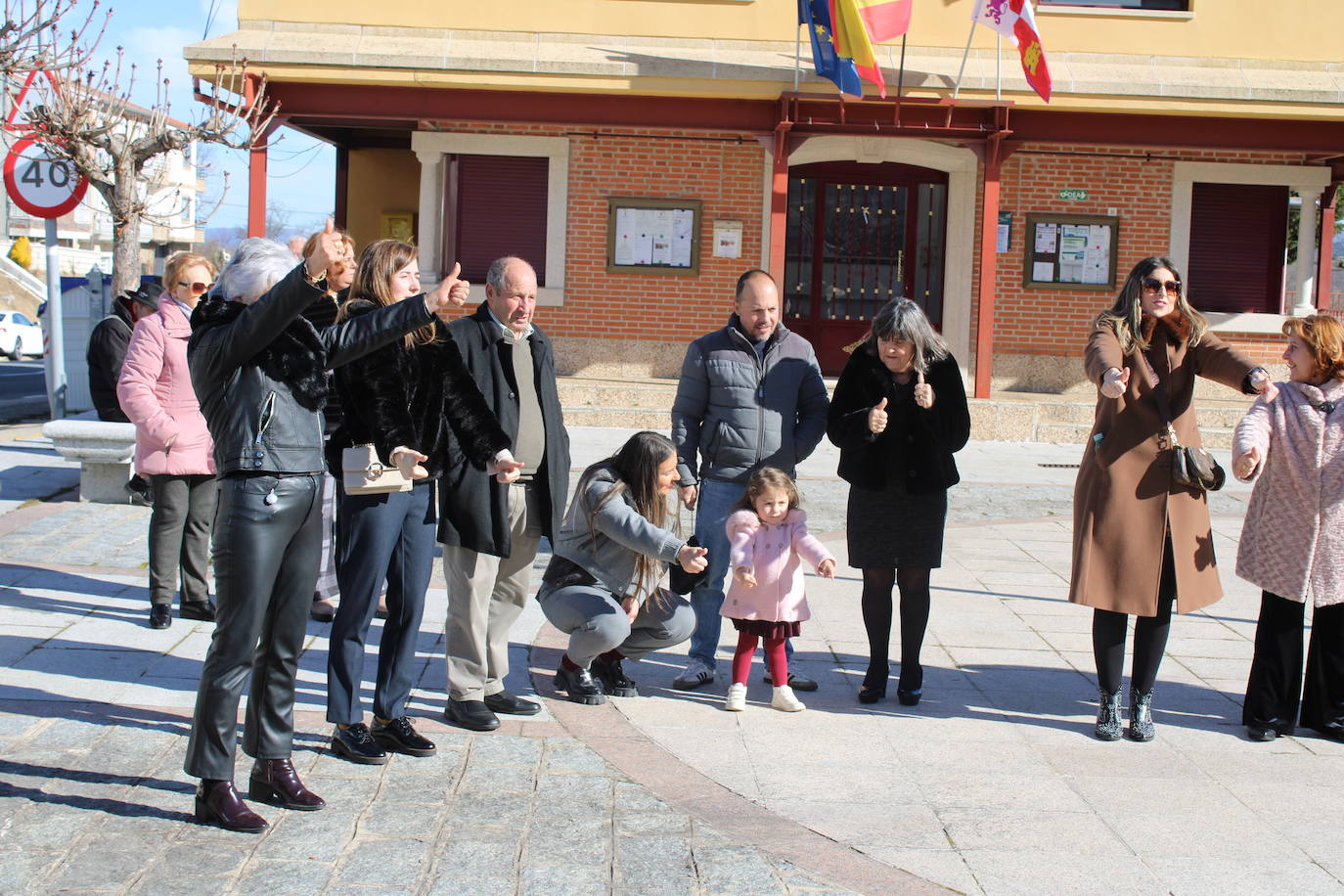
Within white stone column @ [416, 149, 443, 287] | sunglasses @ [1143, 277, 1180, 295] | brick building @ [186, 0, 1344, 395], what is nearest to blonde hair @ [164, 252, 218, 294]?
Answer: sunglasses @ [1143, 277, 1180, 295]

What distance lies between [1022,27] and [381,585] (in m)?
11.3

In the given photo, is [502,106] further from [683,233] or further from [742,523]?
[742,523]

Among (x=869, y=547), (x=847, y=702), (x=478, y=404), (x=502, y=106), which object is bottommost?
(x=847, y=702)

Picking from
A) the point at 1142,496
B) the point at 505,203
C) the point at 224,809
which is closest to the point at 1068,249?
the point at 505,203

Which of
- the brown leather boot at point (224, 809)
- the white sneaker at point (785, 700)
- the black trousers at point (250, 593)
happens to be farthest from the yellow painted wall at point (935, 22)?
the brown leather boot at point (224, 809)

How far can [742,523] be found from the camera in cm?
543

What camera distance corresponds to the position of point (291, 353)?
161 inches

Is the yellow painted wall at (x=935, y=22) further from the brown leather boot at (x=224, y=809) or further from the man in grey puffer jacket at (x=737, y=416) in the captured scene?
the brown leather boot at (x=224, y=809)

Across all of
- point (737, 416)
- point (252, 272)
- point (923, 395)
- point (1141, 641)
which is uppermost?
point (252, 272)

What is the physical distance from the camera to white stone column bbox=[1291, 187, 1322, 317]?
16.5 m

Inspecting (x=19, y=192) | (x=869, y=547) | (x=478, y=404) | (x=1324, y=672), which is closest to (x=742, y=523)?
(x=869, y=547)

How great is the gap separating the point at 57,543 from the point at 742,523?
15.6ft

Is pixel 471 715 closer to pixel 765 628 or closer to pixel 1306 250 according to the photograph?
pixel 765 628

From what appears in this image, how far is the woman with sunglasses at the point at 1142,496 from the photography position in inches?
206
